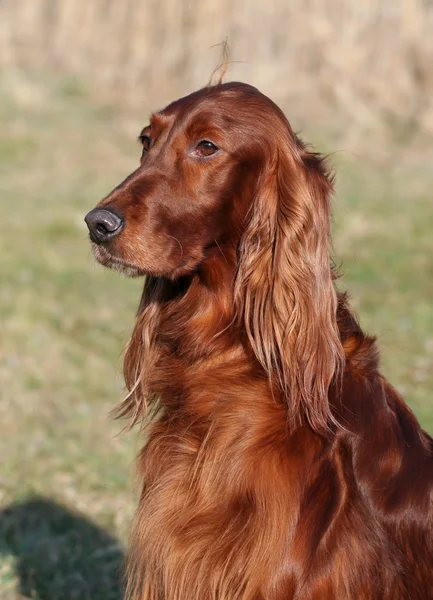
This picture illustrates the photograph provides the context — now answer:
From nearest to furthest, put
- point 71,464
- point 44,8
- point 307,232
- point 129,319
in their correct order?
point 307,232
point 71,464
point 129,319
point 44,8

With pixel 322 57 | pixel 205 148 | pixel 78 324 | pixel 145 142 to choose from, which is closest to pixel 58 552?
pixel 145 142

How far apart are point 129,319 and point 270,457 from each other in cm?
577

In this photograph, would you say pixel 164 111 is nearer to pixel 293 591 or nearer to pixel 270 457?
pixel 270 457

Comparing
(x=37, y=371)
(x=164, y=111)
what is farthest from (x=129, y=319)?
(x=164, y=111)

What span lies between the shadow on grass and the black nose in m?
→ 1.85

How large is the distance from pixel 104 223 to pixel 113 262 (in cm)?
15

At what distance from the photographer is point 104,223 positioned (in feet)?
10.4

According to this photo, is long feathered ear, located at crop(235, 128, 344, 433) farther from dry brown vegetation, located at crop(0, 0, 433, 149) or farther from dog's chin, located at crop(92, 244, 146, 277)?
dry brown vegetation, located at crop(0, 0, 433, 149)

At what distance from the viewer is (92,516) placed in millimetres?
5414

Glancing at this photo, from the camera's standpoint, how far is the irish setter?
9.96 feet

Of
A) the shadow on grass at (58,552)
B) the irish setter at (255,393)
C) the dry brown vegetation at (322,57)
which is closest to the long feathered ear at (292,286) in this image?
the irish setter at (255,393)

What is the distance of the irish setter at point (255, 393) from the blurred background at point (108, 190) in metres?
1.34

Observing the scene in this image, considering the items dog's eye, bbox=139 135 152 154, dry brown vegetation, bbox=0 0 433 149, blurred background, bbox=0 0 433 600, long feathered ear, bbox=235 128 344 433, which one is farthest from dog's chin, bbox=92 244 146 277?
dry brown vegetation, bbox=0 0 433 149

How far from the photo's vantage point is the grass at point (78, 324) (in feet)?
16.8
